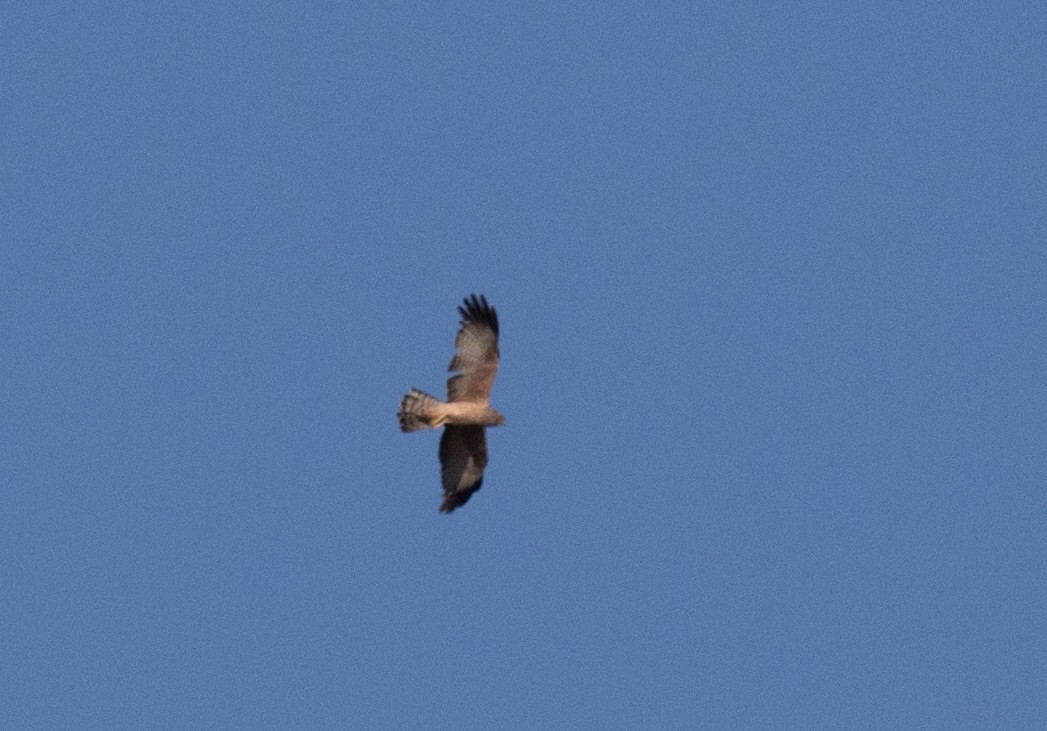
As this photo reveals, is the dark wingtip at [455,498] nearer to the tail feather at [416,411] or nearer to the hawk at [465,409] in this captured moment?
the hawk at [465,409]

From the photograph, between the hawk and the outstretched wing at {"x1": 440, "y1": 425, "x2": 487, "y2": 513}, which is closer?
the hawk

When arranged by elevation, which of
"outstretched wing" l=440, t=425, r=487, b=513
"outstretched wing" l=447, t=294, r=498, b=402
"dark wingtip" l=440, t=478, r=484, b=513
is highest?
"outstretched wing" l=447, t=294, r=498, b=402

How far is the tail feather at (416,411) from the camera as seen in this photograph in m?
29.3

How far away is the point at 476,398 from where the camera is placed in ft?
97.0

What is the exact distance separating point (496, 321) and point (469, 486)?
222cm

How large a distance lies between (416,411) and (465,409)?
61 centimetres

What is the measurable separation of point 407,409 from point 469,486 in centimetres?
162

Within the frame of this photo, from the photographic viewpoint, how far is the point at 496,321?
29.6 metres

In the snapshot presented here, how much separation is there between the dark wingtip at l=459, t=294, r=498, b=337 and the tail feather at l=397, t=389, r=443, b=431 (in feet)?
3.69

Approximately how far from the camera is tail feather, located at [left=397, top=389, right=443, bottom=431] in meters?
29.3

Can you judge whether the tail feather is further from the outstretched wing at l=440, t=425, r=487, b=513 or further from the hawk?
the outstretched wing at l=440, t=425, r=487, b=513

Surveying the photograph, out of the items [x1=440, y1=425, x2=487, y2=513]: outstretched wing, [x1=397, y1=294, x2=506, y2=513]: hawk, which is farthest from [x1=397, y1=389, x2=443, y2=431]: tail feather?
[x1=440, y1=425, x2=487, y2=513]: outstretched wing

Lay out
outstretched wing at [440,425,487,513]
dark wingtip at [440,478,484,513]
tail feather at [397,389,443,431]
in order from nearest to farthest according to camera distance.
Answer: tail feather at [397,389,443,431] → outstretched wing at [440,425,487,513] → dark wingtip at [440,478,484,513]

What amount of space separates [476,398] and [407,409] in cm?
90
